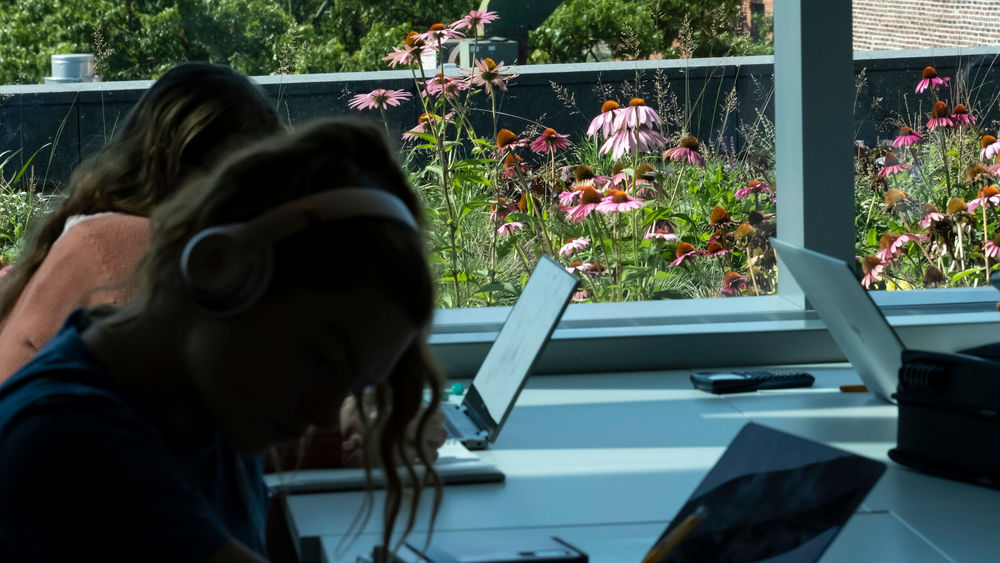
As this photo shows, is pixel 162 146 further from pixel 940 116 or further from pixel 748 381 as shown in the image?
pixel 940 116

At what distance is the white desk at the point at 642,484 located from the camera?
1.53m

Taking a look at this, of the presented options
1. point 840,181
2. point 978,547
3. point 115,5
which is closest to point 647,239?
point 840,181

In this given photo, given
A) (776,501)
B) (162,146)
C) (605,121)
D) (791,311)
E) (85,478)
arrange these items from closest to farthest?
(85,478)
(776,501)
(162,146)
(791,311)
(605,121)

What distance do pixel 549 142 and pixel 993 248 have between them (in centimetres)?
127

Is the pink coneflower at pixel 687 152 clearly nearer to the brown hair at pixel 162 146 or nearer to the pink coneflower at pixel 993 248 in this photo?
the pink coneflower at pixel 993 248

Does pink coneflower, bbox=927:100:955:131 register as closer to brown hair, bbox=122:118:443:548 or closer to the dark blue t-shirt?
brown hair, bbox=122:118:443:548

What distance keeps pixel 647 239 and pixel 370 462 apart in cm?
228

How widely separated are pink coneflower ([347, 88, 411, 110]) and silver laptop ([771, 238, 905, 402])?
3.96 feet

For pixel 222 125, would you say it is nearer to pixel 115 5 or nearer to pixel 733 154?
pixel 115 5

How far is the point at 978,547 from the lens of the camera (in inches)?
58.3

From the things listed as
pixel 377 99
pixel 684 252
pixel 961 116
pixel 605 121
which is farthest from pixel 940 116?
pixel 377 99

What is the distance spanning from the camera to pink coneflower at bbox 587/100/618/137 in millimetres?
3170

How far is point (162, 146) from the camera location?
1.91 metres

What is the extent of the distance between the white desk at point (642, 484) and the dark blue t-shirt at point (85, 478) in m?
0.67
